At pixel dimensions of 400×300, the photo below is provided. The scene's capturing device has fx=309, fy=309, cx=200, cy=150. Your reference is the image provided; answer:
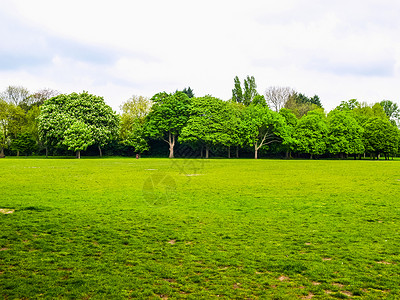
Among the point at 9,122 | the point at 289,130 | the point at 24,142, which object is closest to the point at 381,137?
the point at 289,130

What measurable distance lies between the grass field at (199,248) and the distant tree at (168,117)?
5527 centimetres

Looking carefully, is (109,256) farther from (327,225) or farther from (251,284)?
(327,225)

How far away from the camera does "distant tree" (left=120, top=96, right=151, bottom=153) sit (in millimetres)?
72000

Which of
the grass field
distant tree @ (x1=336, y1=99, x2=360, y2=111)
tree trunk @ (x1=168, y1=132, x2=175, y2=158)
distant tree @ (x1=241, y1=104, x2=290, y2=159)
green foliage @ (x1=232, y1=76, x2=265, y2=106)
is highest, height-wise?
green foliage @ (x1=232, y1=76, x2=265, y2=106)

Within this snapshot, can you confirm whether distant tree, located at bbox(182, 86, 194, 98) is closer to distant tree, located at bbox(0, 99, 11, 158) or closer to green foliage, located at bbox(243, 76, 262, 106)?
green foliage, located at bbox(243, 76, 262, 106)

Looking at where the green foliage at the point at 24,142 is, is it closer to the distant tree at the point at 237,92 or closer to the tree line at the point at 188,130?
the tree line at the point at 188,130

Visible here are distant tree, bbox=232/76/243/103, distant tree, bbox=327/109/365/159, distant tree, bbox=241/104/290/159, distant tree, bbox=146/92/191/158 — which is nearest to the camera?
distant tree, bbox=241/104/290/159

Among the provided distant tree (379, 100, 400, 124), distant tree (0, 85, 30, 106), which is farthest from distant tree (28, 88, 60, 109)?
distant tree (379, 100, 400, 124)

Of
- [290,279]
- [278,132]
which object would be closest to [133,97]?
[278,132]

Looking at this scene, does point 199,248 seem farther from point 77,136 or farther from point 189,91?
point 189,91

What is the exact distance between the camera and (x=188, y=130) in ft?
215

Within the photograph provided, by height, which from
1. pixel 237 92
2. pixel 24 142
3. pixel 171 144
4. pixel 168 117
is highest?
pixel 237 92

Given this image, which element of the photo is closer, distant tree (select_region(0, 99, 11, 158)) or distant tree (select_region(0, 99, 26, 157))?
distant tree (select_region(0, 99, 11, 158))

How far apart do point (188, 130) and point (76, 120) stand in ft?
75.2
